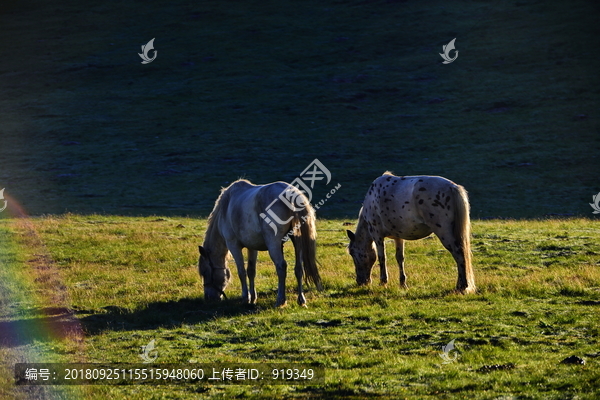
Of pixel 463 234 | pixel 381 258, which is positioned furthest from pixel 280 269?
pixel 463 234

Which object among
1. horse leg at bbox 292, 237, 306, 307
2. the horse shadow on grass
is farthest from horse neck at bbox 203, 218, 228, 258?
horse leg at bbox 292, 237, 306, 307

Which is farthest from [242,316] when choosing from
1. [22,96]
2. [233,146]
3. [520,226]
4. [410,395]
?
[22,96]

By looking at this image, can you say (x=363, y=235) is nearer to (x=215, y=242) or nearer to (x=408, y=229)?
(x=408, y=229)

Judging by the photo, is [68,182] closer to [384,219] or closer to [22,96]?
[22,96]

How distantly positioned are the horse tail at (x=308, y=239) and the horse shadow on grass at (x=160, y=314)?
147 cm

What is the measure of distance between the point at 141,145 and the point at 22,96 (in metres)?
26.7

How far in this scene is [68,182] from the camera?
5431cm

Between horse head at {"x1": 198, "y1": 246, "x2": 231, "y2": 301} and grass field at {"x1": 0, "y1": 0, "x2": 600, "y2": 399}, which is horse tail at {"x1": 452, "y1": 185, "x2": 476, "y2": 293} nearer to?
grass field at {"x1": 0, "y1": 0, "x2": 600, "y2": 399}

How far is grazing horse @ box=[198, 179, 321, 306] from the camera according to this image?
47.6 feet

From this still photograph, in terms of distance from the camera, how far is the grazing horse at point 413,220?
49.7 ft

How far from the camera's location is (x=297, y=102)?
7462cm
